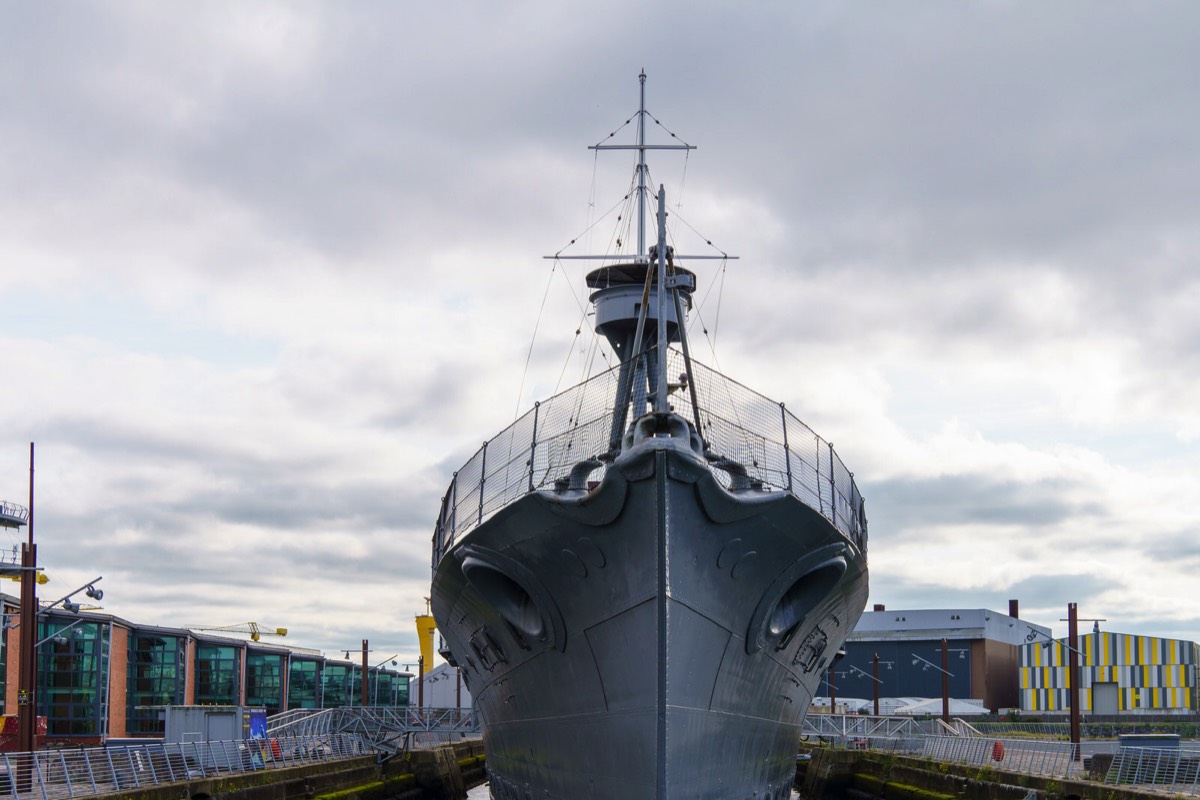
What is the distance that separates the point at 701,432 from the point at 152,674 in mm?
45882

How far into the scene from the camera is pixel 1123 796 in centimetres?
1608

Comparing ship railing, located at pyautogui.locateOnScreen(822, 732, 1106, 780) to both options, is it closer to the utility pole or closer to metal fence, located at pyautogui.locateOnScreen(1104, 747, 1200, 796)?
metal fence, located at pyautogui.locateOnScreen(1104, 747, 1200, 796)

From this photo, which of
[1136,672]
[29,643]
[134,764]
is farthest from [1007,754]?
[1136,672]

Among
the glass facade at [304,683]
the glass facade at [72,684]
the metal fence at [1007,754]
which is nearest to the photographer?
the metal fence at [1007,754]

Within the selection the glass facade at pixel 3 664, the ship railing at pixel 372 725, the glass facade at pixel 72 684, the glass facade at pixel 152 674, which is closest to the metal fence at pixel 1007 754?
the ship railing at pixel 372 725

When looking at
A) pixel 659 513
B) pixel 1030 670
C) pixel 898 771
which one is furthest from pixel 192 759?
pixel 1030 670

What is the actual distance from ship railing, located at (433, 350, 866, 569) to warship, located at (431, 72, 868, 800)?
28 millimetres

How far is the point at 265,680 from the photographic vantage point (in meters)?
64.6

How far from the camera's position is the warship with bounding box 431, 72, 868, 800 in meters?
13.1

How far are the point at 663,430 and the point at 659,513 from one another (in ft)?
3.27

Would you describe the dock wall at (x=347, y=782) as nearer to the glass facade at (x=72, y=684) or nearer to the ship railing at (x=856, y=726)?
the ship railing at (x=856, y=726)

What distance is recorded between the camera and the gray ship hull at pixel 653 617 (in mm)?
13016

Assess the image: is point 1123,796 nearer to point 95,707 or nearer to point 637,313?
point 637,313

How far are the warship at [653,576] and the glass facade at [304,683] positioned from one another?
56.5m
